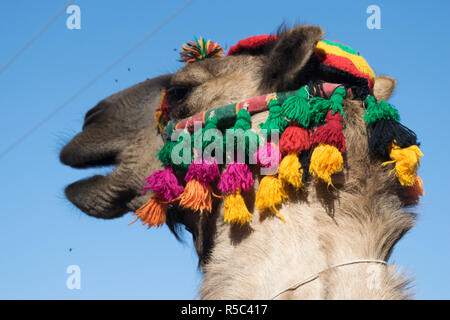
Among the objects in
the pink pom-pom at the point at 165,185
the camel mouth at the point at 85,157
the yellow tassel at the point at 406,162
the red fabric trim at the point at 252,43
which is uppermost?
the red fabric trim at the point at 252,43

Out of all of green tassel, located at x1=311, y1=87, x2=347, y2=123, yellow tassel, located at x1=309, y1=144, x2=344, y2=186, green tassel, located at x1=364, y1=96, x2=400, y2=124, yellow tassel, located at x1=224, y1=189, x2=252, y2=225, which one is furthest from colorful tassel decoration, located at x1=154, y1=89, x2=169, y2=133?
green tassel, located at x1=364, y1=96, x2=400, y2=124

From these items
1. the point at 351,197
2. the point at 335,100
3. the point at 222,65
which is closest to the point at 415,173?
the point at 351,197

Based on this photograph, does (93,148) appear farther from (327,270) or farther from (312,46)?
(327,270)

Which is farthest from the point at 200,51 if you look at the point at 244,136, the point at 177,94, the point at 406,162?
the point at 406,162

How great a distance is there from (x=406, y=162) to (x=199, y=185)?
1.26 m

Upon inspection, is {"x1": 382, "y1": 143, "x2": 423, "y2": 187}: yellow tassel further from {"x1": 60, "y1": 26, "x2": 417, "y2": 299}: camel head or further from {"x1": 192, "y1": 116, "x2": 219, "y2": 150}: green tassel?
{"x1": 192, "y1": 116, "x2": 219, "y2": 150}: green tassel

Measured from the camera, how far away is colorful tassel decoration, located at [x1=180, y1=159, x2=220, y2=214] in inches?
159

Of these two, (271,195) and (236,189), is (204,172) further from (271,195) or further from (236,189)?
(271,195)

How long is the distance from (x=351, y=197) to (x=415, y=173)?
0.39 meters

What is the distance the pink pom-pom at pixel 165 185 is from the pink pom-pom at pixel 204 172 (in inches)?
6.2

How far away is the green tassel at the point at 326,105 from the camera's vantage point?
382cm

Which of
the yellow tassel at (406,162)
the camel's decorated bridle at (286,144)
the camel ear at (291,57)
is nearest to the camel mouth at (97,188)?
the camel's decorated bridle at (286,144)

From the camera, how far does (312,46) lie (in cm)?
396

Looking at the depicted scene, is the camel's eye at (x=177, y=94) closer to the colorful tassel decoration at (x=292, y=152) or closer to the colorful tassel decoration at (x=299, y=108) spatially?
the colorful tassel decoration at (x=299, y=108)
